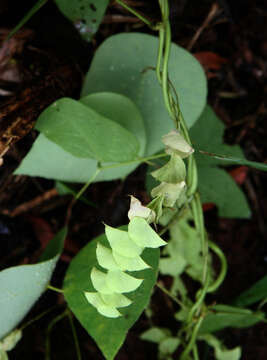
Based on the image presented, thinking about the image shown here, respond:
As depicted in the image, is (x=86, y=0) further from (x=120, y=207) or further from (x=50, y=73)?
(x=120, y=207)

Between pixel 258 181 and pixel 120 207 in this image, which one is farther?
pixel 258 181

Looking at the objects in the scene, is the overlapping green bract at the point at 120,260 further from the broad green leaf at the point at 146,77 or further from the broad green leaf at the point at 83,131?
the broad green leaf at the point at 146,77

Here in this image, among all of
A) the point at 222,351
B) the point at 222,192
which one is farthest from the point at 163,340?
the point at 222,192

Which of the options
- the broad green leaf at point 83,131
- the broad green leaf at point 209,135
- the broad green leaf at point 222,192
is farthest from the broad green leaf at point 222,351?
the broad green leaf at point 83,131

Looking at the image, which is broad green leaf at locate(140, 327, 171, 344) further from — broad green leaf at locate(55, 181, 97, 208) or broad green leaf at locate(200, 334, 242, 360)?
broad green leaf at locate(55, 181, 97, 208)

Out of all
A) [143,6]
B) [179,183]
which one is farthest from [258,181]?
[179,183]

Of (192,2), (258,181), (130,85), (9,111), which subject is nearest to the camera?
(9,111)

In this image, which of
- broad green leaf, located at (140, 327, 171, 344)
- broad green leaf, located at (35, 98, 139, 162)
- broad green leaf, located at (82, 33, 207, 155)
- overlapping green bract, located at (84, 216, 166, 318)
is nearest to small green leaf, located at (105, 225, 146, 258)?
overlapping green bract, located at (84, 216, 166, 318)
